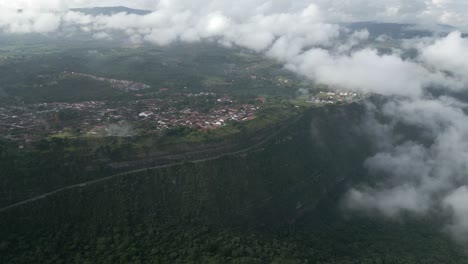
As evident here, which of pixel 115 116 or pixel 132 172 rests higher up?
pixel 115 116

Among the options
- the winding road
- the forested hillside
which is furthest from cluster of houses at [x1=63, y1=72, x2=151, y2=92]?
the forested hillside

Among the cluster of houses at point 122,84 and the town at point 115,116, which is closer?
the town at point 115,116

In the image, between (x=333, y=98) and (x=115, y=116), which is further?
(x=333, y=98)

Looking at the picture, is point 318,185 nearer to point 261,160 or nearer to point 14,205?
point 261,160

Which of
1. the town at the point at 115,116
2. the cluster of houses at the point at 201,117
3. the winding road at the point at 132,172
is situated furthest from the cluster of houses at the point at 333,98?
the winding road at the point at 132,172

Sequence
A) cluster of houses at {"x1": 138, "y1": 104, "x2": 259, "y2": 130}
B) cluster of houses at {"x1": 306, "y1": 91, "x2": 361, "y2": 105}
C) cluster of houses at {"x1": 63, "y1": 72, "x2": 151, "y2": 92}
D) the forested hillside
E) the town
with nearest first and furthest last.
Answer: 1. the forested hillside
2. the town
3. cluster of houses at {"x1": 138, "y1": 104, "x2": 259, "y2": 130}
4. cluster of houses at {"x1": 306, "y1": 91, "x2": 361, "y2": 105}
5. cluster of houses at {"x1": 63, "y1": 72, "x2": 151, "y2": 92}

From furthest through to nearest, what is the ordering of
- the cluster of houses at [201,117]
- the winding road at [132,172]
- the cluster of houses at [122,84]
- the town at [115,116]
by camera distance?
1. the cluster of houses at [122,84]
2. the cluster of houses at [201,117]
3. the town at [115,116]
4. the winding road at [132,172]

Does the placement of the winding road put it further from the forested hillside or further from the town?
the town

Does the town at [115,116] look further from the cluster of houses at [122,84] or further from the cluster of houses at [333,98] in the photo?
the cluster of houses at [333,98]

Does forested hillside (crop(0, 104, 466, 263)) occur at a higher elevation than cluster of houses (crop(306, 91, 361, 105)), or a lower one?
lower

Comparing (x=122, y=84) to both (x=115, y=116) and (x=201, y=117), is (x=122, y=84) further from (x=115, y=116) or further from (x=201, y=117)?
(x=201, y=117)

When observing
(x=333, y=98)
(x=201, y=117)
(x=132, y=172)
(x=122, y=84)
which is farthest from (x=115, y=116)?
(x=333, y=98)

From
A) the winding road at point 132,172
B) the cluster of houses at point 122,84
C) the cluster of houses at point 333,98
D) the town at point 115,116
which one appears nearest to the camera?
the winding road at point 132,172
